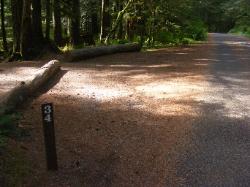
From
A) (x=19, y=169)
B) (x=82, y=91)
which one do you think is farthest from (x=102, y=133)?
(x=82, y=91)

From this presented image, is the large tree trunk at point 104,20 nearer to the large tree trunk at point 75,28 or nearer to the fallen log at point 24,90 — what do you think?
the large tree trunk at point 75,28

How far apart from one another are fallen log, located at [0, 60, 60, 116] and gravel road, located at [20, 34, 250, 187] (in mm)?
273

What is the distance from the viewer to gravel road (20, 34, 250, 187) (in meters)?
6.13

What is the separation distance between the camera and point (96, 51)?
19.3 m

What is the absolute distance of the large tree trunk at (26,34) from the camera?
18031mm

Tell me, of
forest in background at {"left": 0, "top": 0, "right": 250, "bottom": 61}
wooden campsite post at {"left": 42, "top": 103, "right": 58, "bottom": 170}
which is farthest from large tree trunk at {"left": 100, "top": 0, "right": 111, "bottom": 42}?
wooden campsite post at {"left": 42, "top": 103, "right": 58, "bottom": 170}

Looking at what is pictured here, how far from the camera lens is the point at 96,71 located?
15.3 m

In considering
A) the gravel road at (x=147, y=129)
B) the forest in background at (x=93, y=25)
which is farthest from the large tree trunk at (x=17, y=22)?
the gravel road at (x=147, y=129)

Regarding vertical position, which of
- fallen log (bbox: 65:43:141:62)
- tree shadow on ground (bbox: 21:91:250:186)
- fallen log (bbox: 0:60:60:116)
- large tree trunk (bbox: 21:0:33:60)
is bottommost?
tree shadow on ground (bbox: 21:91:250:186)

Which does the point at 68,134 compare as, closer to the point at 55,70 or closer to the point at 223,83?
the point at 223,83

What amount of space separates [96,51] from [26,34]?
3043mm

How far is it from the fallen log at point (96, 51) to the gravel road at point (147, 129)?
11.0ft

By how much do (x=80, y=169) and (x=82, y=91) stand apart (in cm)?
546

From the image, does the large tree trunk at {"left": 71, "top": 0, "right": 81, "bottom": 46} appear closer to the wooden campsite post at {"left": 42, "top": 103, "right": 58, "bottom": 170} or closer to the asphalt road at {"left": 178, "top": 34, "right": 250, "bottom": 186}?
the asphalt road at {"left": 178, "top": 34, "right": 250, "bottom": 186}
